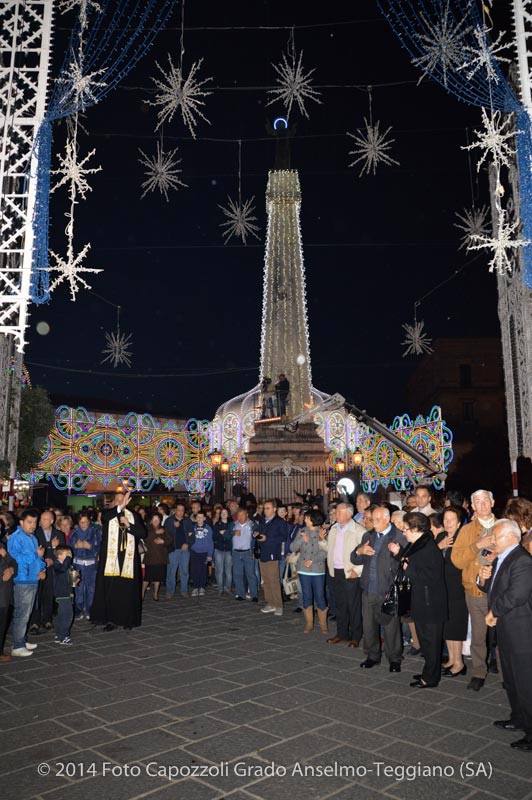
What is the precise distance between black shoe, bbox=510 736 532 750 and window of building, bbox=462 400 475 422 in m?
44.7

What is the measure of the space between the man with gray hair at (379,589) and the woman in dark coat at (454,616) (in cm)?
49

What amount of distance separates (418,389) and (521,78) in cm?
4848

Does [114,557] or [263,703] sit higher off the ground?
[114,557]

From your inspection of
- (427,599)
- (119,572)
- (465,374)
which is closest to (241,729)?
(427,599)

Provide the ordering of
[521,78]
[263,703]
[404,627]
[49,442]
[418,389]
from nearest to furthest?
[263,703] → [404,627] → [521,78] → [49,442] → [418,389]

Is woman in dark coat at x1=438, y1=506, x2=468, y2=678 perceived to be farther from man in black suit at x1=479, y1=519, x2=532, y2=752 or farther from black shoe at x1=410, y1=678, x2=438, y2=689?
man in black suit at x1=479, y1=519, x2=532, y2=752

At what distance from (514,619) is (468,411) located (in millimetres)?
44857

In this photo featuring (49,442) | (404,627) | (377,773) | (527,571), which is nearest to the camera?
(377,773)

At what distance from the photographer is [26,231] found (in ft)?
31.7

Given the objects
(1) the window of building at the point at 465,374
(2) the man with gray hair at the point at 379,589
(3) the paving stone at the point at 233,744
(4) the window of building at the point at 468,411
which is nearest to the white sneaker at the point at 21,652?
(3) the paving stone at the point at 233,744

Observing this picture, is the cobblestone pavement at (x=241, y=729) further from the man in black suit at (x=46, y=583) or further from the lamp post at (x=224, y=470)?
the lamp post at (x=224, y=470)

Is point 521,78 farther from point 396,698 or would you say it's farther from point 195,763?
point 195,763

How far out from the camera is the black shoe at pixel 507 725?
15.5 feet

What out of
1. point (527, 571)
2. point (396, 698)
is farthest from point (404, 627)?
point (527, 571)
